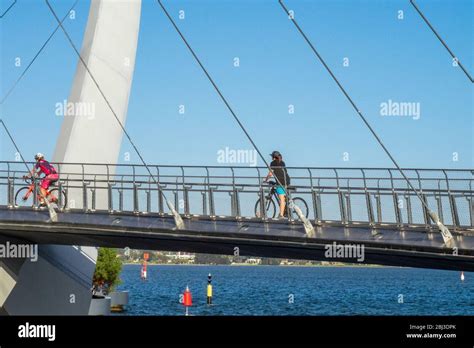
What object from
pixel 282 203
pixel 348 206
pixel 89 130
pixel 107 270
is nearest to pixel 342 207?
pixel 348 206

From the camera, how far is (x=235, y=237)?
27281 millimetres

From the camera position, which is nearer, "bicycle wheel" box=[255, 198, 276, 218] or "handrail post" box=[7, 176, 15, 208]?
"bicycle wheel" box=[255, 198, 276, 218]

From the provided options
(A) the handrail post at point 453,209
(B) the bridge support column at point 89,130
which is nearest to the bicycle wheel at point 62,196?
(B) the bridge support column at point 89,130

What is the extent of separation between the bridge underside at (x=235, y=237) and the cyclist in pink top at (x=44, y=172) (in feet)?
2.84

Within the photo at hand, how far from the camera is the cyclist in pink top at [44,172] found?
107 ft

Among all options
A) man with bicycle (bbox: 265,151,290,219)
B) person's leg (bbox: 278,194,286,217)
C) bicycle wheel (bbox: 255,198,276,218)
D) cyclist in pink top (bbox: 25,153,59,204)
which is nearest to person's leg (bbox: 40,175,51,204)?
cyclist in pink top (bbox: 25,153,59,204)

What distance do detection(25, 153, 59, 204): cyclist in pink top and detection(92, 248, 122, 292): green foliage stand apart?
48.0 meters

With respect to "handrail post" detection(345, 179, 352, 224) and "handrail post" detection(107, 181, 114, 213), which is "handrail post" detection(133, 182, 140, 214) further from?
"handrail post" detection(345, 179, 352, 224)

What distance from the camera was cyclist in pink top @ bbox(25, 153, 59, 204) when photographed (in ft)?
107

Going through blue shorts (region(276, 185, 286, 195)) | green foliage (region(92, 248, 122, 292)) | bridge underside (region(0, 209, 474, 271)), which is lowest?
bridge underside (region(0, 209, 474, 271))

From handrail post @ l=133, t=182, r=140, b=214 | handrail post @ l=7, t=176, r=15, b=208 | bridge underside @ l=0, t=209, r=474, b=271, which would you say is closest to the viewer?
bridge underside @ l=0, t=209, r=474, b=271

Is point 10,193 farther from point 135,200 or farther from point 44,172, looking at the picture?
point 135,200
